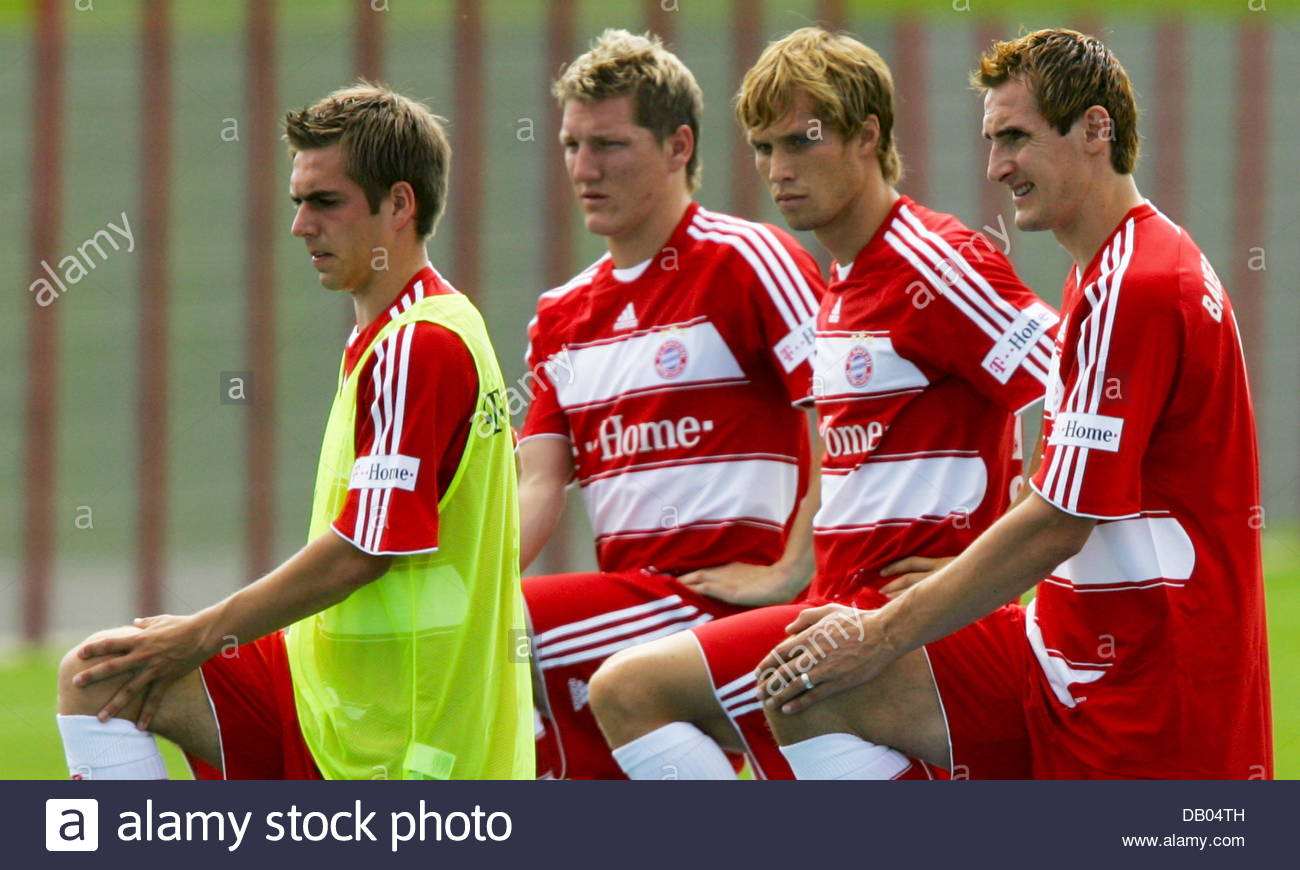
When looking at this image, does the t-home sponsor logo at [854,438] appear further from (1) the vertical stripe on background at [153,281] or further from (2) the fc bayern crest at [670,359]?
(1) the vertical stripe on background at [153,281]

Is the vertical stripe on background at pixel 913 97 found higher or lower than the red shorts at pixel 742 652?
higher

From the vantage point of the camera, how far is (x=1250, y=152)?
12289 mm

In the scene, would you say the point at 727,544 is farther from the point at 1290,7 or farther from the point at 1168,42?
the point at 1290,7

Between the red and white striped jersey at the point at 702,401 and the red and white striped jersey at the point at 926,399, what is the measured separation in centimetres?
34

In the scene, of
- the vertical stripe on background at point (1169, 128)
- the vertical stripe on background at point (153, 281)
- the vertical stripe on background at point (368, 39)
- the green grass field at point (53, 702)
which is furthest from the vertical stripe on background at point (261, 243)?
the vertical stripe on background at point (1169, 128)

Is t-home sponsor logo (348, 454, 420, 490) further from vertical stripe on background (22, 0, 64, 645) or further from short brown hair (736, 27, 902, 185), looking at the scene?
vertical stripe on background (22, 0, 64, 645)

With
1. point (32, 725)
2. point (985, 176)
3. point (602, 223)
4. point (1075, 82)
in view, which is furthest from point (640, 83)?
point (985, 176)

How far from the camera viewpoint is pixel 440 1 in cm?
1060

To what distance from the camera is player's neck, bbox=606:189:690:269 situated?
3.96 meters

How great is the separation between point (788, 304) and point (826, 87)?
50cm

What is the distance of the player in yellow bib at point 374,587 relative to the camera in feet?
9.75

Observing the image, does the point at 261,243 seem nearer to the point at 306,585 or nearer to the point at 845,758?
the point at 306,585

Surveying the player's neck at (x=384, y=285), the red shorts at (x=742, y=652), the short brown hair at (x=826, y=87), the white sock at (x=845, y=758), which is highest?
the short brown hair at (x=826, y=87)

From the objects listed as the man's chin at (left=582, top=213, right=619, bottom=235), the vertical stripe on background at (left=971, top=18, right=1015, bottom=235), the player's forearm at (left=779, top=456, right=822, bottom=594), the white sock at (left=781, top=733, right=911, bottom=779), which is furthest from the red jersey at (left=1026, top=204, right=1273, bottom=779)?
the vertical stripe on background at (left=971, top=18, right=1015, bottom=235)
